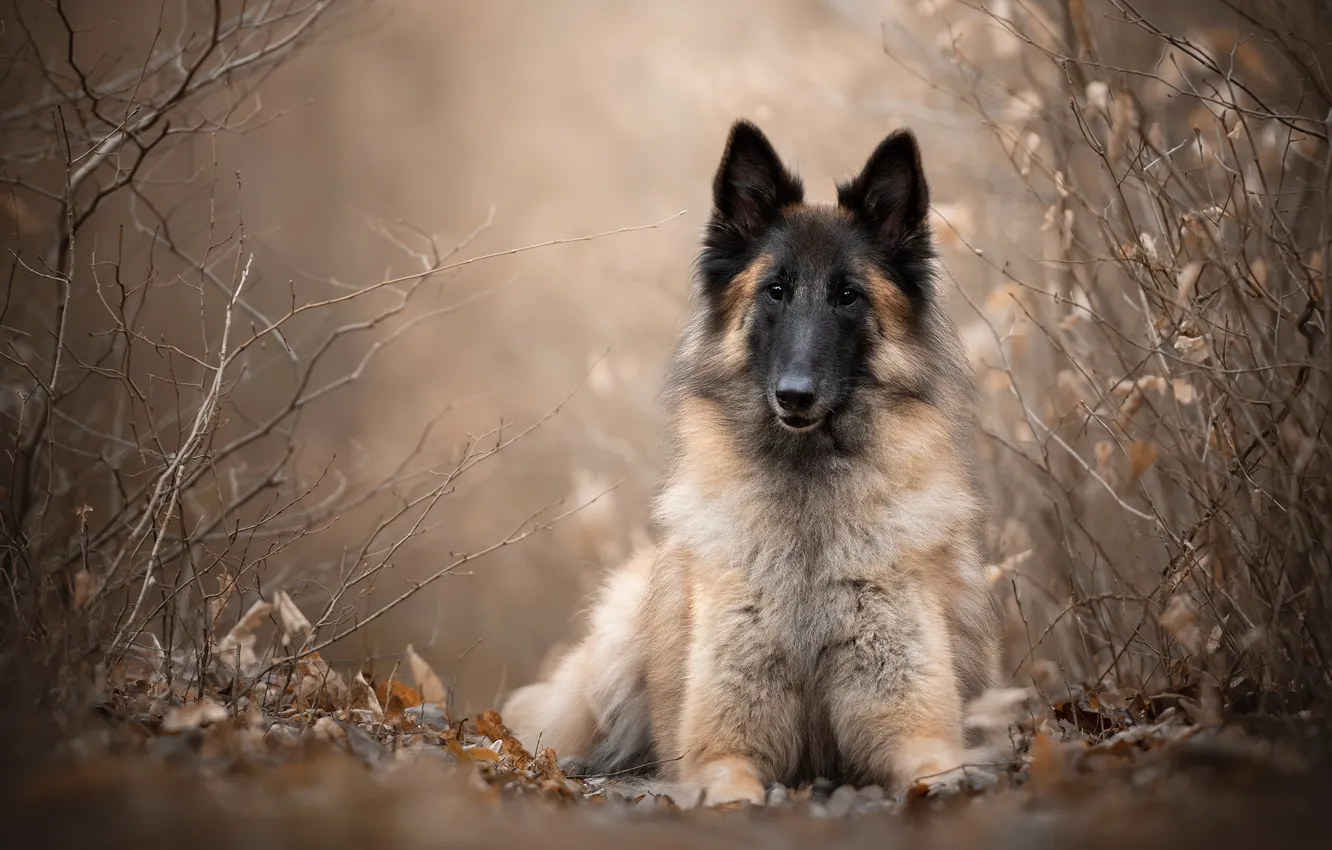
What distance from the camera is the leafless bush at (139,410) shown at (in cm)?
362

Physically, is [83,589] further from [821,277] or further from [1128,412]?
[1128,412]

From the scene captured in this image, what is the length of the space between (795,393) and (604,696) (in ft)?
5.60

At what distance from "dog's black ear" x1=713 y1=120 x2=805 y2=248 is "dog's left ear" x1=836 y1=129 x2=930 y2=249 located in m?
0.25

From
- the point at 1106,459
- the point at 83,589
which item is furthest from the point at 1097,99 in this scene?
the point at 83,589

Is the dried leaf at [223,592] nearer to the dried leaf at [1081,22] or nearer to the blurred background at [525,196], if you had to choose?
the dried leaf at [1081,22]

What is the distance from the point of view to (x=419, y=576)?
38.5 feet

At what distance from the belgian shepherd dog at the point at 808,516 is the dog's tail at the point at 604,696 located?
2 cm

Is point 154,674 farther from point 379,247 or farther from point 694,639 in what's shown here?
point 379,247

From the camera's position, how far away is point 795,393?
3836 millimetres

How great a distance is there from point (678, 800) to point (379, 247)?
9849 mm

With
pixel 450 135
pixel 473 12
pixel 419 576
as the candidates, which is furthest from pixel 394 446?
pixel 473 12

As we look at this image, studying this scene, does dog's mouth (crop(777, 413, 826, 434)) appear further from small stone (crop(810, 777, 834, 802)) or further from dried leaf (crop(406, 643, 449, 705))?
dried leaf (crop(406, 643, 449, 705))

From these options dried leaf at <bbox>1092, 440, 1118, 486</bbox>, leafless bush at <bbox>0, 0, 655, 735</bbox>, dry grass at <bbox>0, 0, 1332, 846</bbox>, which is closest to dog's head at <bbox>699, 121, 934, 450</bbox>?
dry grass at <bbox>0, 0, 1332, 846</bbox>

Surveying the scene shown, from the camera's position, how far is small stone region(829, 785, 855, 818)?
321 centimetres
